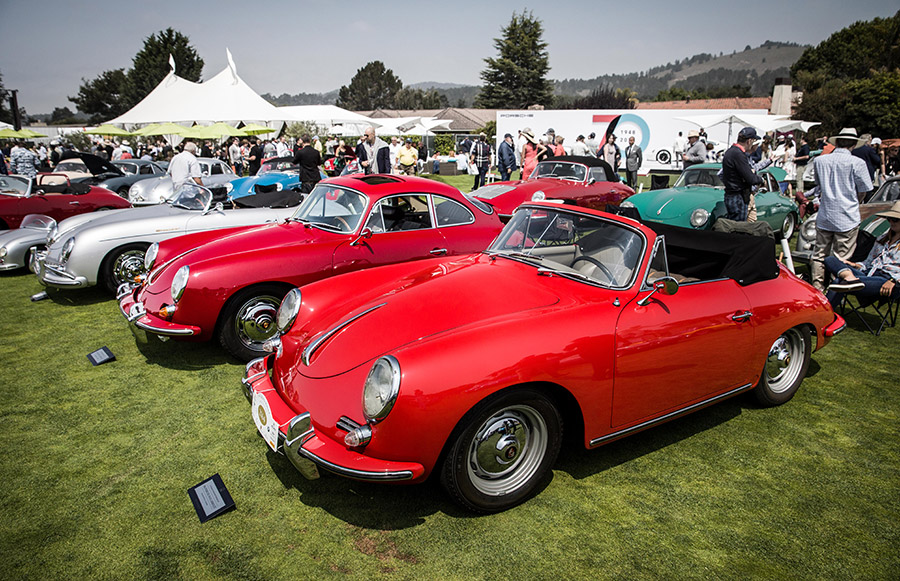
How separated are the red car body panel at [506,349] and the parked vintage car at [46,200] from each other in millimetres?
8163

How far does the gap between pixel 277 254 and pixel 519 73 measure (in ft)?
239

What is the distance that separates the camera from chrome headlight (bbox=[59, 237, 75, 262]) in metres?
6.32

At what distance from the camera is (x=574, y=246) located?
377 cm

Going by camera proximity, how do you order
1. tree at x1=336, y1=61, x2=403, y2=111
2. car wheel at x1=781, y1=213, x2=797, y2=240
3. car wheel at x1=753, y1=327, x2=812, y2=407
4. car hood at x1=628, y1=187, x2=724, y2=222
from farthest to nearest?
tree at x1=336, y1=61, x2=403, y2=111, car wheel at x1=781, y1=213, x2=797, y2=240, car hood at x1=628, y1=187, x2=724, y2=222, car wheel at x1=753, y1=327, x2=812, y2=407

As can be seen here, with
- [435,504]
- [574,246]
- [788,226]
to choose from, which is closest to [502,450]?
[435,504]

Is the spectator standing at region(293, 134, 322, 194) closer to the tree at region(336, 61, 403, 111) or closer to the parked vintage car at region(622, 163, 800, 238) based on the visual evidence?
the parked vintage car at region(622, 163, 800, 238)

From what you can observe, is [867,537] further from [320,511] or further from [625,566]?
Result: [320,511]

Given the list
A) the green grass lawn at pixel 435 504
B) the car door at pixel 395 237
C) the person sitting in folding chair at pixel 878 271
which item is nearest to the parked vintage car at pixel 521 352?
the green grass lawn at pixel 435 504

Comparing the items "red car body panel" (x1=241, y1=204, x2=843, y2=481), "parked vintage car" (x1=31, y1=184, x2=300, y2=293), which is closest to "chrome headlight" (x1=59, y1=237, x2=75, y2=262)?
"parked vintage car" (x1=31, y1=184, x2=300, y2=293)

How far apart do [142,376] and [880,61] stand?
79.4m

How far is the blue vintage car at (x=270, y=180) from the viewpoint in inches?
491

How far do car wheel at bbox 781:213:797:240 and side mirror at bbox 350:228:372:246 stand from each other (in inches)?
335

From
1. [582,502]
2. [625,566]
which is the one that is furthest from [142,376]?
[625,566]

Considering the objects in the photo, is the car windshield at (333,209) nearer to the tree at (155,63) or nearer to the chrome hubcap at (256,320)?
the chrome hubcap at (256,320)
